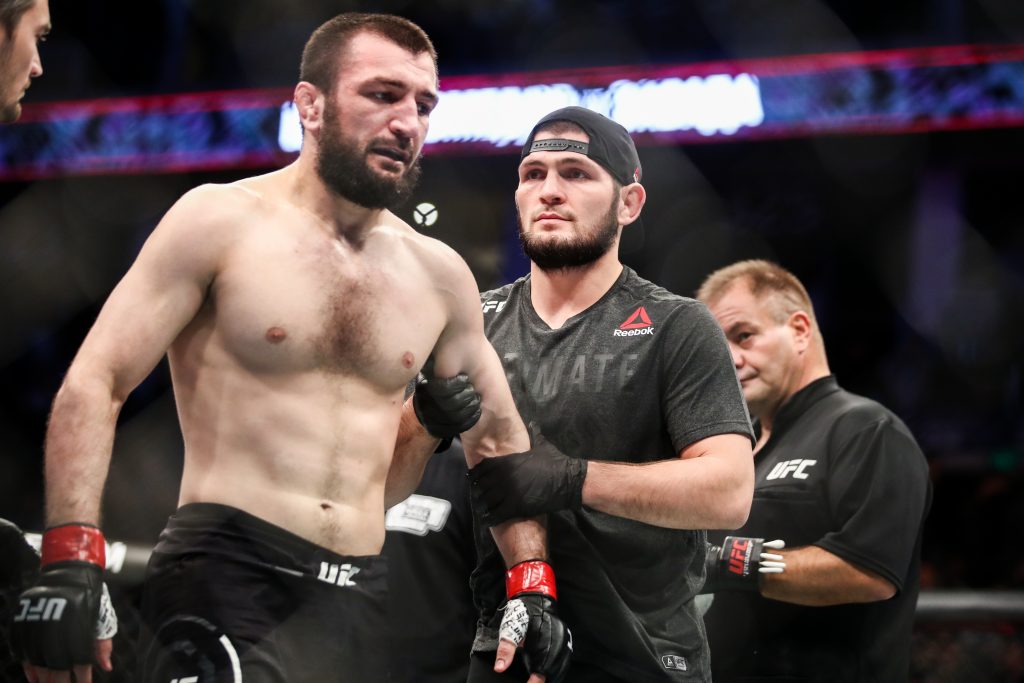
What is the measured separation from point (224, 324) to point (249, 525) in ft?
0.95

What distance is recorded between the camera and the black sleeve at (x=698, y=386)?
6.24 feet

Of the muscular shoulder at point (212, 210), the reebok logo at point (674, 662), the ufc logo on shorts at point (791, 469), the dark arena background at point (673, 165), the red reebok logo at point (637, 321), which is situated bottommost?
the reebok logo at point (674, 662)

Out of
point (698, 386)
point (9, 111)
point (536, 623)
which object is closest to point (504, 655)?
point (536, 623)

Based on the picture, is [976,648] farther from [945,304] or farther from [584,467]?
[945,304]

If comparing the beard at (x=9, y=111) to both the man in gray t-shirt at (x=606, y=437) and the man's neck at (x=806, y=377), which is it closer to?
the man in gray t-shirt at (x=606, y=437)

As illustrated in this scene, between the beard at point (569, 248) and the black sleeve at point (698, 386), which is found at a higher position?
the beard at point (569, 248)

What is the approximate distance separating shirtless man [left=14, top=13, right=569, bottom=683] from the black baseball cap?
0.39m

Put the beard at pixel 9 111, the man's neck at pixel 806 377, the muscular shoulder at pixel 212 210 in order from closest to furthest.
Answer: the muscular shoulder at pixel 212 210 → the beard at pixel 9 111 → the man's neck at pixel 806 377

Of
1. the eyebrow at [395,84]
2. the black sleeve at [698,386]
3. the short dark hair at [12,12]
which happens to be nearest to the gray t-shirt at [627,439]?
the black sleeve at [698,386]

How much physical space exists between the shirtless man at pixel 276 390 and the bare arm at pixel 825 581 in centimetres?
106

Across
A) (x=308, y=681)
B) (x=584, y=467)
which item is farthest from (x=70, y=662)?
(x=584, y=467)

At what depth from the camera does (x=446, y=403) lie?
183 cm

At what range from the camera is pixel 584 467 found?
185 cm

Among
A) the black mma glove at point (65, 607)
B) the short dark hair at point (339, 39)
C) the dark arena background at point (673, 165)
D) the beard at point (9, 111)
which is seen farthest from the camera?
the dark arena background at point (673, 165)
